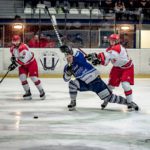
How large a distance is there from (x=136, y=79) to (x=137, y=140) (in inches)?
349

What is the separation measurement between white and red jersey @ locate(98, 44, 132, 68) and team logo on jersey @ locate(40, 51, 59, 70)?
6.97 m

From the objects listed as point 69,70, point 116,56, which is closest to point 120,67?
point 116,56

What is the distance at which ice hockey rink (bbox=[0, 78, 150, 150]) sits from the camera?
5.81 metres

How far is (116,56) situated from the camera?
844cm

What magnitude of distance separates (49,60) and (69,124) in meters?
8.51

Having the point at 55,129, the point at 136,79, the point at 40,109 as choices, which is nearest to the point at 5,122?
the point at 55,129

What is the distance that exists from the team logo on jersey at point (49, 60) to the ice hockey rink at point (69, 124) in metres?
4.44

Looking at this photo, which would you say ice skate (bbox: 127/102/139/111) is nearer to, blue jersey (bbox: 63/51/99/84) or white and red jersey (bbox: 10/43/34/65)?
blue jersey (bbox: 63/51/99/84)

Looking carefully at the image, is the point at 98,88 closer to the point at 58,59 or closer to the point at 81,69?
the point at 81,69

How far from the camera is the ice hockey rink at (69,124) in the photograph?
19.1ft

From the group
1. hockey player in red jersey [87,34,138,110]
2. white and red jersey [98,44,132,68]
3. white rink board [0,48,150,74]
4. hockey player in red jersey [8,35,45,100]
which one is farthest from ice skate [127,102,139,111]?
white rink board [0,48,150,74]

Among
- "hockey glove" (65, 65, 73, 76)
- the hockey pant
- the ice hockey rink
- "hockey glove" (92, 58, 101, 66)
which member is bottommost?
the ice hockey rink

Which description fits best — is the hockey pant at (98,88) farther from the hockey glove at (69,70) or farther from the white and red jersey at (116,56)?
the white and red jersey at (116,56)

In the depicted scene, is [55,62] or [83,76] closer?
[83,76]
